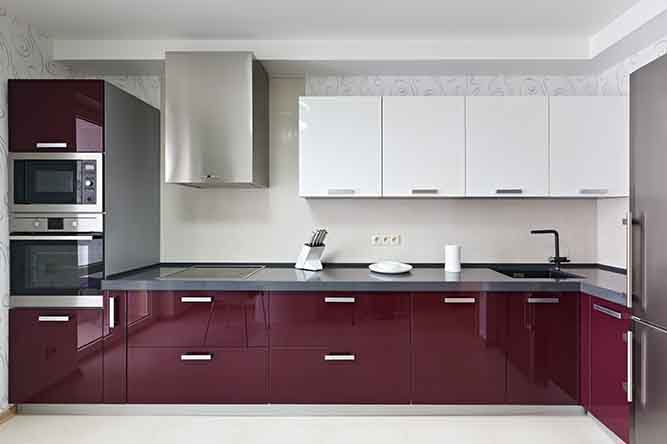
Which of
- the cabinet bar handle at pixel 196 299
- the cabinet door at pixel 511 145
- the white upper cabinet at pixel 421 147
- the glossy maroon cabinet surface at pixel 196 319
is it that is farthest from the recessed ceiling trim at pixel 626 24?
the cabinet bar handle at pixel 196 299

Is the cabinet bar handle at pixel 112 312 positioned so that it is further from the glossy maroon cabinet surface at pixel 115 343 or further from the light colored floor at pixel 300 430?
the light colored floor at pixel 300 430

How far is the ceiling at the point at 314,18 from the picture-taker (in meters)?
2.68

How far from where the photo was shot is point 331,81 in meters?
3.55

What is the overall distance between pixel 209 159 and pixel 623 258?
2.85 m

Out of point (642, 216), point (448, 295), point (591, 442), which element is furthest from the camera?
point (448, 295)

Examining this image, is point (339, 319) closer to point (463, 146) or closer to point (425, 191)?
point (425, 191)

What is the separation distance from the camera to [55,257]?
9.32ft

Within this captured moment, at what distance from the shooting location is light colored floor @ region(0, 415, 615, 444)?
262 cm

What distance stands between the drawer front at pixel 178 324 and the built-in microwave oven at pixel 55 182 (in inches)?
25.8

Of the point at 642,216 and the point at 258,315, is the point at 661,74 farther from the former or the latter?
the point at 258,315

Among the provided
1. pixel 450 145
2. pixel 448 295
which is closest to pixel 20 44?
pixel 450 145

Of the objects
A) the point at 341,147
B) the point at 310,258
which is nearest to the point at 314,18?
the point at 341,147

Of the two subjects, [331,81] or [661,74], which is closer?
[661,74]

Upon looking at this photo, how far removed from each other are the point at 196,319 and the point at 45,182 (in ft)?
4.01
